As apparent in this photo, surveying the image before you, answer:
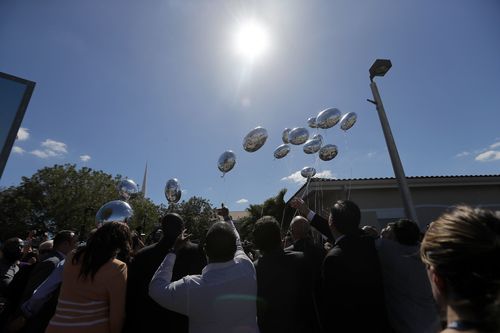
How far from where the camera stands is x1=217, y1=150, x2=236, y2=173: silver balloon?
750cm

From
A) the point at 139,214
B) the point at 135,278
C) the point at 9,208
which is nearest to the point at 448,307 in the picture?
the point at 135,278

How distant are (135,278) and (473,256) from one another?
253 cm

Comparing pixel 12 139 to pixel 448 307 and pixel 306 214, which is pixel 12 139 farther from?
pixel 448 307

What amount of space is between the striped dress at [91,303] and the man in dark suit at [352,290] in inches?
68.9

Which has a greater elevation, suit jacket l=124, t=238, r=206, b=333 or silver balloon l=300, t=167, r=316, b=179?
silver balloon l=300, t=167, r=316, b=179

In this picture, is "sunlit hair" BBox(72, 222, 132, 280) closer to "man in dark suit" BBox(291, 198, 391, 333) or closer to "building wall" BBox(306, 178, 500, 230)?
"man in dark suit" BBox(291, 198, 391, 333)

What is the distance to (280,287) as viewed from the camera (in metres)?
2.36

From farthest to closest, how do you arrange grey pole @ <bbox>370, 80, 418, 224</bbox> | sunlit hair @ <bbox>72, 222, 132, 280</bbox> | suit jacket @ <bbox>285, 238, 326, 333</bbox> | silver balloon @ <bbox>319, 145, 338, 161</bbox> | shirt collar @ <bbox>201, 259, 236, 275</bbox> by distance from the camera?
silver balloon @ <bbox>319, 145, 338, 161</bbox>, grey pole @ <bbox>370, 80, 418, 224</bbox>, suit jacket @ <bbox>285, 238, 326, 333</bbox>, sunlit hair @ <bbox>72, 222, 132, 280</bbox>, shirt collar @ <bbox>201, 259, 236, 275</bbox>

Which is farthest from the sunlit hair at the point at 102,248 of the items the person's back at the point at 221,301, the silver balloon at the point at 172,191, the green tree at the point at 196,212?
the green tree at the point at 196,212

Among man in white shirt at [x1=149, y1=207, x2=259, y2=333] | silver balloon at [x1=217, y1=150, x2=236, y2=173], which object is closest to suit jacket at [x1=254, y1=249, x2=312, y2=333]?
man in white shirt at [x1=149, y1=207, x2=259, y2=333]

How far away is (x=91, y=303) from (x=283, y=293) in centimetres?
159

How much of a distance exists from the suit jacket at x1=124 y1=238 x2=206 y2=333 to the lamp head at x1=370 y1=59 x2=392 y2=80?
794 centimetres

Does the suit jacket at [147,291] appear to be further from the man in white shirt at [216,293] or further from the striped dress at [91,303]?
the man in white shirt at [216,293]

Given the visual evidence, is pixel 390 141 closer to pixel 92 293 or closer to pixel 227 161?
pixel 227 161
